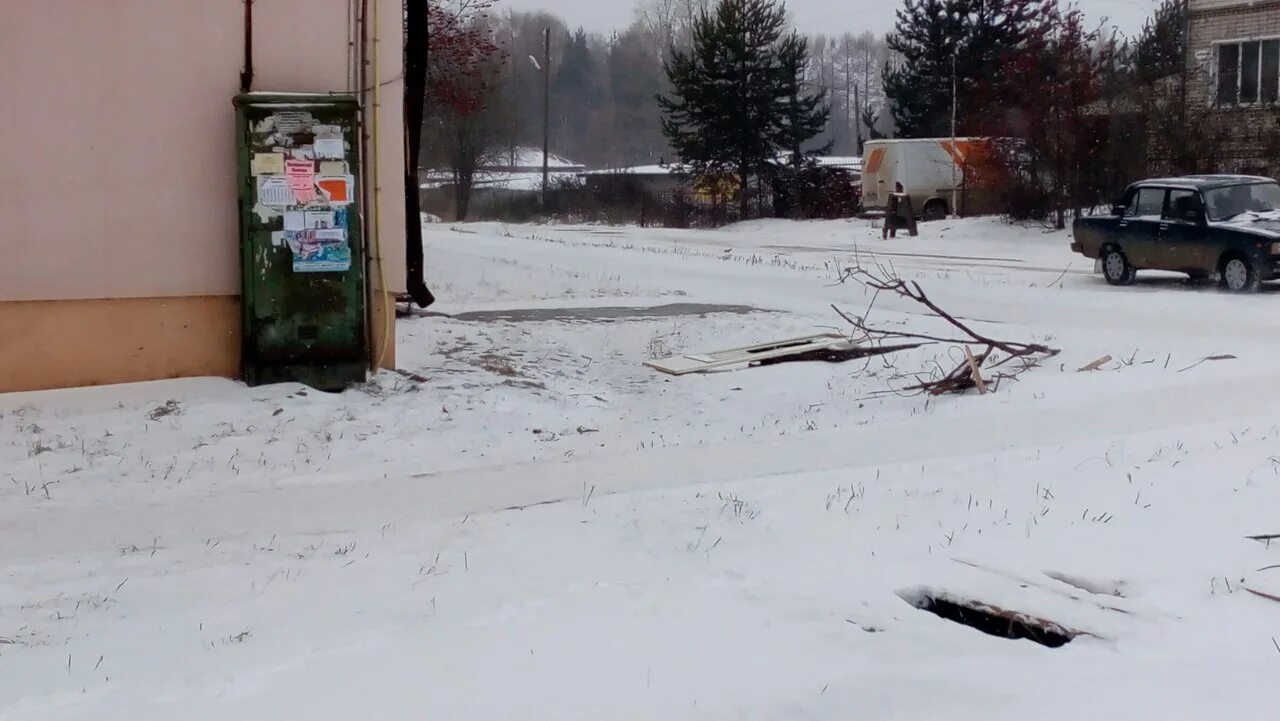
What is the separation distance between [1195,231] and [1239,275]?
100 centimetres

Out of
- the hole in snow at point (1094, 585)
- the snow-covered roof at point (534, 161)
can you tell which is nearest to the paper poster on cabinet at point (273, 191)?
the hole in snow at point (1094, 585)

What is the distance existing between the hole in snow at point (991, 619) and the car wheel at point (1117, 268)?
14.8m

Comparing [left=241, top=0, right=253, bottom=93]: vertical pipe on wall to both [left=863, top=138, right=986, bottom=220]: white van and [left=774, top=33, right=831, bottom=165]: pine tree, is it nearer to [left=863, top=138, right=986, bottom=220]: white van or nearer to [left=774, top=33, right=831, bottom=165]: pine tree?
[left=863, top=138, right=986, bottom=220]: white van

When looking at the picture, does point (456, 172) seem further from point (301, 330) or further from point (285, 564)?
point (285, 564)

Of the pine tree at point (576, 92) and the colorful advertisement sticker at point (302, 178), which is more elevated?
the pine tree at point (576, 92)

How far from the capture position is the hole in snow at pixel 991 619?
473 cm

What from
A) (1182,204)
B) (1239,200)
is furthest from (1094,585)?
(1239,200)

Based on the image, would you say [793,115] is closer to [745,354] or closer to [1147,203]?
[1147,203]

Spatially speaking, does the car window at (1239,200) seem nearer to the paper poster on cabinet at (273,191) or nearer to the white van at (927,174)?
the paper poster on cabinet at (273,191)

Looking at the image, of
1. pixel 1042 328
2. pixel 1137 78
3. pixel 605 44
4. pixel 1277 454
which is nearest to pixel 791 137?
pixel 1137 78

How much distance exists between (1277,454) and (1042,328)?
6391mm

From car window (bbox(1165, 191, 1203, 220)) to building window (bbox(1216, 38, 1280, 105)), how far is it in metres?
15.2

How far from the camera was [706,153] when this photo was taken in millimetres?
47625

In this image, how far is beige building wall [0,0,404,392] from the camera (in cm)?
905
